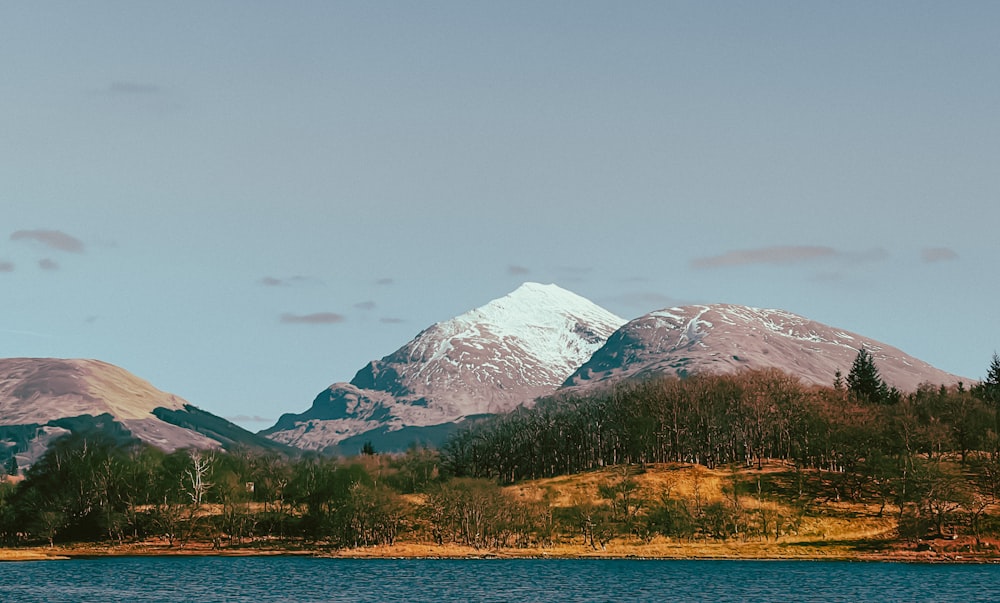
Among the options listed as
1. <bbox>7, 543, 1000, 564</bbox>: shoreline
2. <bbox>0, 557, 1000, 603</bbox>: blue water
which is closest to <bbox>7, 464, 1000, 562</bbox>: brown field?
<bbox>7, 543, 1000, 564</bbox>: shoreline

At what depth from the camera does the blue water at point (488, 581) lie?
121562 millimetres

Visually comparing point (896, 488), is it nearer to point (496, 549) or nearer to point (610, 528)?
point (610, 528)

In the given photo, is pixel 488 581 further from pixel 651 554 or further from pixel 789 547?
pixel 789 547

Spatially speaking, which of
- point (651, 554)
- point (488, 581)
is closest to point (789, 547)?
point (651, 554)

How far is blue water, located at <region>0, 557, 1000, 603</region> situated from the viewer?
399 ft

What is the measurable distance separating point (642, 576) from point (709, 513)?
5184 cm

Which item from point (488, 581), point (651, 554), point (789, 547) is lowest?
point (488, 581)

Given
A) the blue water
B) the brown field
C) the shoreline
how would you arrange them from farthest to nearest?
the brown field
the shoreline
the blue water

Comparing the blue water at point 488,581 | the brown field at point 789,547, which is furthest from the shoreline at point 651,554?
the blue water at point 488,581

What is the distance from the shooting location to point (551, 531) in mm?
195875

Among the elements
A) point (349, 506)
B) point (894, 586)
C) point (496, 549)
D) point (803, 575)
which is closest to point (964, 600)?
point (894, 586)

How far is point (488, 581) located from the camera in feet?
460

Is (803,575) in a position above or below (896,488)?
below

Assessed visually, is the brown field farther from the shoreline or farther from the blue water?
the blue water
